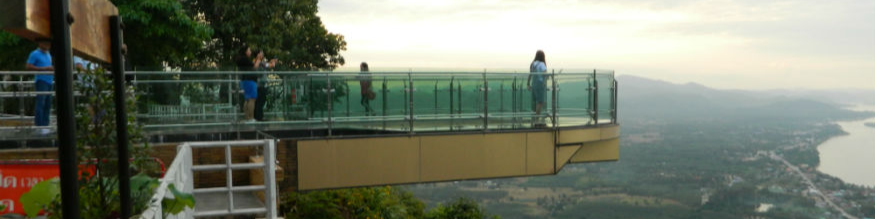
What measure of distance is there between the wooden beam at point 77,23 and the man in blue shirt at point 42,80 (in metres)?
5.04

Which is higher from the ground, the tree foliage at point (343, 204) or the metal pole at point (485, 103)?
the metal pole at point (485, 103)

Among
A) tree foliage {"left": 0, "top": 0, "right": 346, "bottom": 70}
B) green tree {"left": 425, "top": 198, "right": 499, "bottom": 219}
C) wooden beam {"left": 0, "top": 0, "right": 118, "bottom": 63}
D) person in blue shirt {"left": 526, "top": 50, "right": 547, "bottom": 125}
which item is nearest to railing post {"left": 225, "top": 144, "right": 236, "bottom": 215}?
wooden beam {"left": 0, "top": 0, "right": 118, "bottom": 63}

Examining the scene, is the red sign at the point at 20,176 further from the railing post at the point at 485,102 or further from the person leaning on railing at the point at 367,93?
the railing post at the point at 485,102

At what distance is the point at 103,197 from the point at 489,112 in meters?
8.88

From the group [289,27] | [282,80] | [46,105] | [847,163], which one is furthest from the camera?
[847,163]

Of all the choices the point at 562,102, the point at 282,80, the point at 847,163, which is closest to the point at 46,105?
the point at 282,80

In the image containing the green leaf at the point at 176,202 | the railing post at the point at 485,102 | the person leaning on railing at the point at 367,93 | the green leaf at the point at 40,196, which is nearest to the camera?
the green leaf at the point at 40,196

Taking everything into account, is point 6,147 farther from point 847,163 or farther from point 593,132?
point 847,163

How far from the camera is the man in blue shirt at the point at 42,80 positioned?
30.1ft

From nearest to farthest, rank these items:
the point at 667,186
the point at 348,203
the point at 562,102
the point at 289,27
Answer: the point at 562,102 < the point at 348,203 < the point at 289,27 < the point at 667,186

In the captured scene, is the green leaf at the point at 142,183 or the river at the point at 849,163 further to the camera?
the river at the point at 849,163

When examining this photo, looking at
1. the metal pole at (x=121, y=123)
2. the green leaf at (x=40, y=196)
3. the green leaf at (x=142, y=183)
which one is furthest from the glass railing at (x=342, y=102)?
the metal pole at (x=121, y=123)

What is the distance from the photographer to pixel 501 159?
1320cm

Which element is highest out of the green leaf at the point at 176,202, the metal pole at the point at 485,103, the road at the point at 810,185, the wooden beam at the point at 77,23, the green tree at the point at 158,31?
the green tree at the point at 158,31
